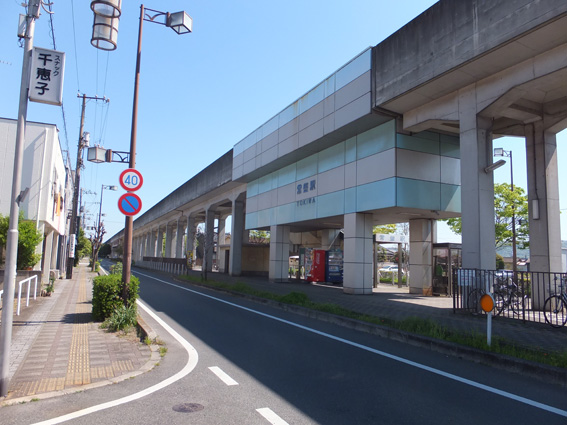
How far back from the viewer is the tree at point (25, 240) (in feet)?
48.4

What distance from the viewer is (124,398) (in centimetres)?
500

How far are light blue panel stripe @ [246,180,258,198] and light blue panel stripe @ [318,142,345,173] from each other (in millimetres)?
9046

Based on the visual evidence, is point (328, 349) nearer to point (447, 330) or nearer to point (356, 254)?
point (447, 330)

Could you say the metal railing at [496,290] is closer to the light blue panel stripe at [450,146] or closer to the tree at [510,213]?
the light blue panel stripe at [450,146]

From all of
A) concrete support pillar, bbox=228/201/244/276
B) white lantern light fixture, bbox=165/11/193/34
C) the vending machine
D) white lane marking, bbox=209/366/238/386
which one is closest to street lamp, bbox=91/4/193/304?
white lantern light fixture, bbox=165/11/193/34

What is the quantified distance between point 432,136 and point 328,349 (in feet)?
40.8

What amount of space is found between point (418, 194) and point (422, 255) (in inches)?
166

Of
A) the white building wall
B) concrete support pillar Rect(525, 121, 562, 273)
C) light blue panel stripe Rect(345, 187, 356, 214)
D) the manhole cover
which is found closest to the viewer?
the manhole cover

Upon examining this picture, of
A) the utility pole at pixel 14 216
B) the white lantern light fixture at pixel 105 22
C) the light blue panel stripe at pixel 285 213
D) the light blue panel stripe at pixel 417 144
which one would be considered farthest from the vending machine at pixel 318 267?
the utility pole at pixel 14 216

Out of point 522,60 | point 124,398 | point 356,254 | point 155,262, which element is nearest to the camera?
point 124,398

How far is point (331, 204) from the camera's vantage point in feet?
67.5

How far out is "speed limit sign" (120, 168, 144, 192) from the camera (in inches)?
378

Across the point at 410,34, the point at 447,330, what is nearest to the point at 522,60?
the point at 410,34

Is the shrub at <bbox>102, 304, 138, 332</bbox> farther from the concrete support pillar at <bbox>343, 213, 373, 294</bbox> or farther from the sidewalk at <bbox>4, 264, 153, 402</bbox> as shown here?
the concrete support pillar at <bbox>343, 213, 373, 294</bbox>
